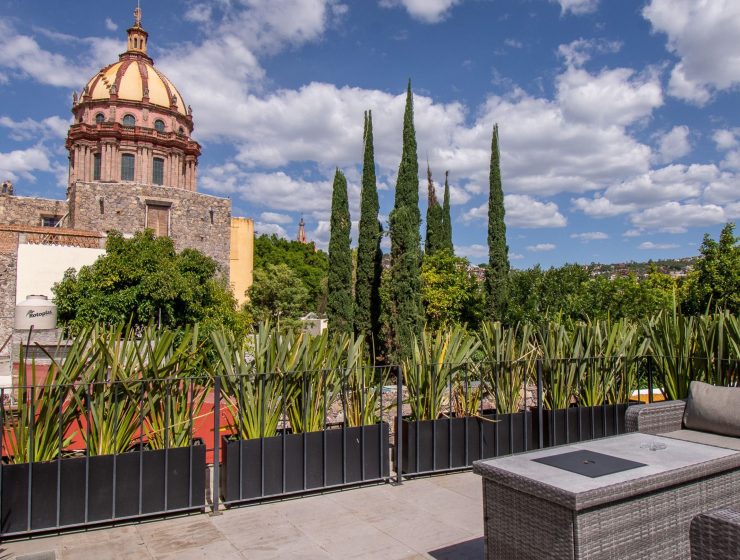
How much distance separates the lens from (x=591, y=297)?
47.7ft

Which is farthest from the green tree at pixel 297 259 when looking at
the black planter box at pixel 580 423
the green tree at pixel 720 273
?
A: the black planter box at pixel 580 423

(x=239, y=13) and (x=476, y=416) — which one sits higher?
(x=239, y=13)

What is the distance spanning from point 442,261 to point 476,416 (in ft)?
54.5

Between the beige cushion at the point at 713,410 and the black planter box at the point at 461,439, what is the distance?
1.32m

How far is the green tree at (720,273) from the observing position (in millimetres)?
14594

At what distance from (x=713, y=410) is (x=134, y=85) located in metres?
31.1

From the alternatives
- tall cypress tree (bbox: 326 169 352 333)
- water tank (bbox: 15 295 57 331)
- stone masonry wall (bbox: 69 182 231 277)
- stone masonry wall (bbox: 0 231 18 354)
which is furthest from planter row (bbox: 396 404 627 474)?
stone masonry wall (bbox: 69 182 231 277)

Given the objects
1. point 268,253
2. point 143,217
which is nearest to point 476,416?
point 143,217

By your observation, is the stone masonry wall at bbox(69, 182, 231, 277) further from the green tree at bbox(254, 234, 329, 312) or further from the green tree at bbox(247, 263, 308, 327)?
the green tree at bbox(254, 234, 329, 312)

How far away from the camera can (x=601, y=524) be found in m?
2.21

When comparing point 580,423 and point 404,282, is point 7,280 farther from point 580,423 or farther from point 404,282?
point 580,423

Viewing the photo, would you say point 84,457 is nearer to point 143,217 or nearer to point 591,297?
point 591,297

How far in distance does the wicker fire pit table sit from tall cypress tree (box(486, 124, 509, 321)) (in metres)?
16.6

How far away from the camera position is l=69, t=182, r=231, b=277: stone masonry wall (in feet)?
78.6
